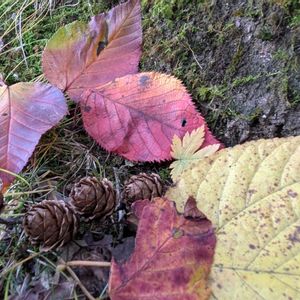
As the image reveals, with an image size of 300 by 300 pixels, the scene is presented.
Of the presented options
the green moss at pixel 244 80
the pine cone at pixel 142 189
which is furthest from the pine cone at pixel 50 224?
the green moss at pixel 244 80

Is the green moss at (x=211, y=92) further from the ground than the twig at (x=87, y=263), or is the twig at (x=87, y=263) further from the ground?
the green moss at (x=211, y=92)

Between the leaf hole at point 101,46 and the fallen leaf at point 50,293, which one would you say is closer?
the fallen leaf at point 50,293

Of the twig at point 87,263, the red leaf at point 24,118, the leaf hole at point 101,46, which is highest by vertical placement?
the leaf hole at point 101,46

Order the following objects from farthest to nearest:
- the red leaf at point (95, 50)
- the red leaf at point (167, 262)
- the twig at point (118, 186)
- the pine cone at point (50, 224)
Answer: the red leaf at point (95, 50) → the twig at point (118, 186) → the pine cone at point (50, 224) → the red leaf at point (167, 262)

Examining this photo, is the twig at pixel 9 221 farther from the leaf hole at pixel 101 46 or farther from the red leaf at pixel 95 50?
the leaf hole at pixel 101 46

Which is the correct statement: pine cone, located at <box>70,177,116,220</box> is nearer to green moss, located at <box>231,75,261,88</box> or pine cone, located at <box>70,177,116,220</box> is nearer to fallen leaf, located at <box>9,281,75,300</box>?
fallen leaf, located at <box>9,281,75,300</box>

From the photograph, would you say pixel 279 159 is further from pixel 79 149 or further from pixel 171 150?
pixel 79 149

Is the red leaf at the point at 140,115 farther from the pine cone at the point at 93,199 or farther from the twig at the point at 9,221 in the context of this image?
the twig at the point at 9,221

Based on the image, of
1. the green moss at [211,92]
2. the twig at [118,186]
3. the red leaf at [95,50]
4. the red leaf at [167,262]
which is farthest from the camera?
the red leaf at [95,50]
